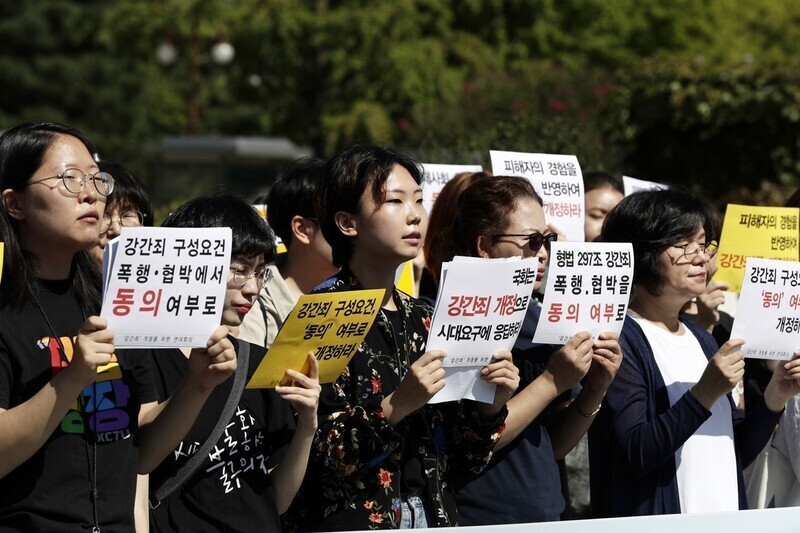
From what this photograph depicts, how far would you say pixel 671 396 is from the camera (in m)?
4.23

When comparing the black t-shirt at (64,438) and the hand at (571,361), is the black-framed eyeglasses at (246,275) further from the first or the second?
the hand at (571,361)

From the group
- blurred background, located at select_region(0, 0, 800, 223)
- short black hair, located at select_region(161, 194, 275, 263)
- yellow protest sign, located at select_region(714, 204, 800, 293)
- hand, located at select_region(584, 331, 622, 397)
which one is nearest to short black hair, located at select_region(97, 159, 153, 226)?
short black hair, located at select_region(161, 194, 275, 263)

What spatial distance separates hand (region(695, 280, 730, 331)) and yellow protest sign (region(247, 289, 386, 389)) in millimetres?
2084

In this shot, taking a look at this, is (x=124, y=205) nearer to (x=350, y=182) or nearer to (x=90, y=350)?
(x=350, y=182)

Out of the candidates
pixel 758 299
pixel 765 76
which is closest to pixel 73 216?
pixel 758 299

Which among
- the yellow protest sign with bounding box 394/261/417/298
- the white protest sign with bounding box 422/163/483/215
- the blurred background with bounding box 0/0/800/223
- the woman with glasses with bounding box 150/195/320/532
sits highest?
the woman with glasses with bounding box 150/195/320/532

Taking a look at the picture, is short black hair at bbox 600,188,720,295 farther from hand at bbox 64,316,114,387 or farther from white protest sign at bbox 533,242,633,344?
hand at bbox 64,316,114,387

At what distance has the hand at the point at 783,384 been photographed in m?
4.36

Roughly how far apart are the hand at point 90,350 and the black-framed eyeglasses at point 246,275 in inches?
29.7

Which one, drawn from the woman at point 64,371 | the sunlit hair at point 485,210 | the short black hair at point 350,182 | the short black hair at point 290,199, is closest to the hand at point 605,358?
the sunlit hair at point 485,210

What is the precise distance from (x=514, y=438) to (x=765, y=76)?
37.4 feet

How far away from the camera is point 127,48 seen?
26.3 meters

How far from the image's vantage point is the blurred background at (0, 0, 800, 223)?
14609mm

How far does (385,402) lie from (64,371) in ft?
3.13
